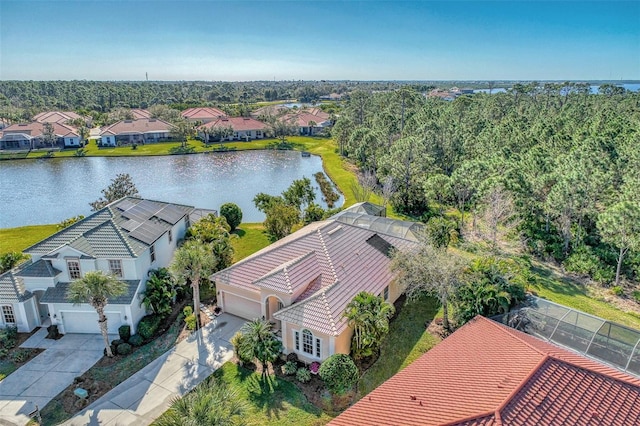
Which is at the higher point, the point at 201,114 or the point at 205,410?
the point at 201,114

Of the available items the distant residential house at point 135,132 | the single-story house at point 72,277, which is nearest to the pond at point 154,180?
the distant residential house at point 135,132

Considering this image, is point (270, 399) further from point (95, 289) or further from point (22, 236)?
point (22, 236)

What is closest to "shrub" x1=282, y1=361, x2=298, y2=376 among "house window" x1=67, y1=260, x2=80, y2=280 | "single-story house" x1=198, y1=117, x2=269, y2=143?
"house window" x1=67, y1=260, x2=80, y2=280

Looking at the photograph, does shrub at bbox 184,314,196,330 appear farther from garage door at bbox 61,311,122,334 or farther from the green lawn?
the green lawn

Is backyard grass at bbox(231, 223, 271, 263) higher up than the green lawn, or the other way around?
backyard grass at bbox(231, 223, 271, 263)

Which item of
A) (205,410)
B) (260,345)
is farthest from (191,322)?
(205,410)

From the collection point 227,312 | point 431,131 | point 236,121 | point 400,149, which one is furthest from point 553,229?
point 236,121
